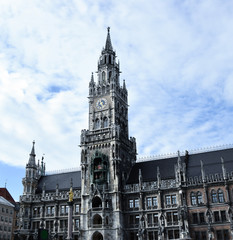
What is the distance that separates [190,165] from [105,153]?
18817 mm

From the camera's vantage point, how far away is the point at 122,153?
75.9m

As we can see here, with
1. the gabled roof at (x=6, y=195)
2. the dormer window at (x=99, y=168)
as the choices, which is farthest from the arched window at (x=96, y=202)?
the gabled roof at (x=6, y=195)

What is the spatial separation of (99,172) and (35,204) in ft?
68.7

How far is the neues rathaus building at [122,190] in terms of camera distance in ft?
208

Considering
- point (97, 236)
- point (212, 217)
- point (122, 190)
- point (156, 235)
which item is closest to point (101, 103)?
point (122, 190)

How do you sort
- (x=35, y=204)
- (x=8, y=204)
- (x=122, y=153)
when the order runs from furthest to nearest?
(x=8, y=204) → (x=35, y=204) → (x=122, y=153)

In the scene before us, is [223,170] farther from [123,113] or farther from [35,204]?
[35,204]

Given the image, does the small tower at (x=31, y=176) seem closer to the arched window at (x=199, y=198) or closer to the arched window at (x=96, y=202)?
the arched window at (x=96, y=202)

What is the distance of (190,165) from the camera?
71000mm

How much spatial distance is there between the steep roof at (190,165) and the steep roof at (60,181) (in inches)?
584

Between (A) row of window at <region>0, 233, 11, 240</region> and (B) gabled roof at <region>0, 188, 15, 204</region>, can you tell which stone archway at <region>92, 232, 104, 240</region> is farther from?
(B) gabled roof at <region>0, 188, 15, 204</region>

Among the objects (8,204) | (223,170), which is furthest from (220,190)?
(8,204)

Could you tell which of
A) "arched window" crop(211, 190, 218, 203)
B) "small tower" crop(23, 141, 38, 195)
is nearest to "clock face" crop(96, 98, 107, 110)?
"small tower" crop(23, 141, 38, 195)

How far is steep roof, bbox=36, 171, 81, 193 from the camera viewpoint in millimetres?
81456
